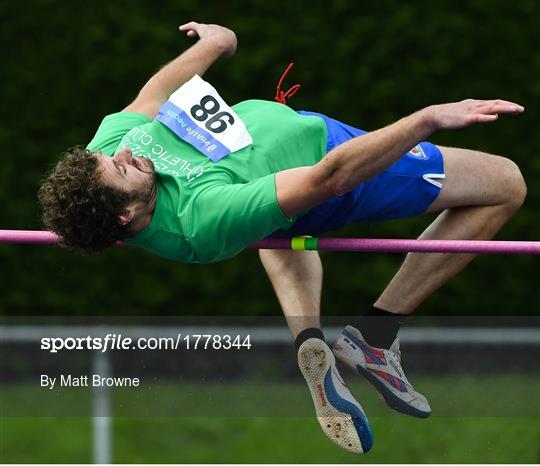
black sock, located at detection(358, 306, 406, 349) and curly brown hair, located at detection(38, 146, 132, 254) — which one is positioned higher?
curly brown hair, located at detection(38, 146, 132, 254)

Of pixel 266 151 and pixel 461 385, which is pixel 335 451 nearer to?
pixel 461 385

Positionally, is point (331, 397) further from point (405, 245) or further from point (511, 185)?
point (511, 185)

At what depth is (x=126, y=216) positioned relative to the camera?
540cm

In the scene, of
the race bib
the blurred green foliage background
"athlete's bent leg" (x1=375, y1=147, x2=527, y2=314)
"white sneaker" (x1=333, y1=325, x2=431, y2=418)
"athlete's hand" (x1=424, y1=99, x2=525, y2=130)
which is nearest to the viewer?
"athlete's hand" (x1=424, y1=99, x2=525, y2=130)

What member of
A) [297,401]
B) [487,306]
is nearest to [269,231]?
[297,401]

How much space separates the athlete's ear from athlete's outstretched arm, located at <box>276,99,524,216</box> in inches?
18.4

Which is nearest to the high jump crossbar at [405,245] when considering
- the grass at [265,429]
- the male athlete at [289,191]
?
the male athlete at [289,191]

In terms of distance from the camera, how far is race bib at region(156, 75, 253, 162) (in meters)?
5.55

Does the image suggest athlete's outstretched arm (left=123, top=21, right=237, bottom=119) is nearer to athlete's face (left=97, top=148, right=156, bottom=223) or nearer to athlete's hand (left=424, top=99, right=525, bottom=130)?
athlete's face (left=97, top=148, right=156, bottom=223)

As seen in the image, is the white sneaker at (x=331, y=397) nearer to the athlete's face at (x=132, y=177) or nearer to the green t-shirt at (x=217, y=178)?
the green t-shirt at (x=217, y=178)

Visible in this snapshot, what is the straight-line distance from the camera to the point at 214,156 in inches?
217

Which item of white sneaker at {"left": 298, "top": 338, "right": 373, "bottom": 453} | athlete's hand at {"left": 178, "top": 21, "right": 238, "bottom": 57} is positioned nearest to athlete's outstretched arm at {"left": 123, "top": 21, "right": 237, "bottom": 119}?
athlete's hand at {"left": 178, "top": 21, "right": 238, "bottom": 57}

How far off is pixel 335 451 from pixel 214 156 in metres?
3.10

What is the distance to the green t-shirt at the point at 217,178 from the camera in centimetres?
530
